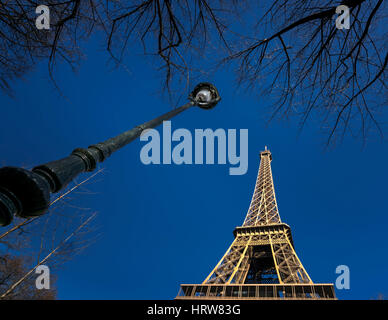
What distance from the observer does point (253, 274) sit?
30.0 metres

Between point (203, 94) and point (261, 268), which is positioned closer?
point (203, 94)

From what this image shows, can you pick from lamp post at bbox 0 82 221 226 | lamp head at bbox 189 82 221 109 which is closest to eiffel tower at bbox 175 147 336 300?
lamp head at bbox 189 82 221 109

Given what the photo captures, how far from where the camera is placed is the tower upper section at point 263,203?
31.3m

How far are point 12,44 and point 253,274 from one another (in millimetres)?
33145

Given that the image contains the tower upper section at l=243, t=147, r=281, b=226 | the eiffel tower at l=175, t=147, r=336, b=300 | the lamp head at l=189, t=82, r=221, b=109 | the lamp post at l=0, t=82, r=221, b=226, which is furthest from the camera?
the tower upper section at l=243, t=147, r=281, b=226

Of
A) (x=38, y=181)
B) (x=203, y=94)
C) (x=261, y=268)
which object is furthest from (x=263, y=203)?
(x=38, y=181)

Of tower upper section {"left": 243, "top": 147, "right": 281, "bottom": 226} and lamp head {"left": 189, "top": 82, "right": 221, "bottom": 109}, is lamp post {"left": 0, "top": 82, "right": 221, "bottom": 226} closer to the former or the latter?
lamp head {"left": 189, "top": 82, "right": 221, "bottom": 109}

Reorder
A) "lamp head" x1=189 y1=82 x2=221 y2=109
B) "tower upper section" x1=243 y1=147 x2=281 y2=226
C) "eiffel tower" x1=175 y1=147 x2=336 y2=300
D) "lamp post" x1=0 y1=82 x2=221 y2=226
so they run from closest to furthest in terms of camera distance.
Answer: "lamp post" x1=0 y1=82 x2=221 y2=226 < "lamp head" x1=189 y1=82 x2=221 y2=109 < "eiffel tower" x1=175 y1=147 x2=336 y2=300 < "tower upper section" x1=243 y1=147 x2=281 y2=226

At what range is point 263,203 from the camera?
1446 inches

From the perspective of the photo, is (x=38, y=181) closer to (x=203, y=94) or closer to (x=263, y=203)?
(x=203, y=94)

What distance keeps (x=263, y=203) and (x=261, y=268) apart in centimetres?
1019

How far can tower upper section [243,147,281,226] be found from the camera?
3134 centimetres
